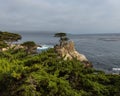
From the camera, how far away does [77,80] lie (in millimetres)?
21047

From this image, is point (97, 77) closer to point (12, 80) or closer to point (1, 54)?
point (12, 80)

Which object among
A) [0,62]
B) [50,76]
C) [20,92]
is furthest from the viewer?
[0,62]

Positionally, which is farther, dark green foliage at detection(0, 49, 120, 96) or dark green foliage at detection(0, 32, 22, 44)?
dark green foliage at detection(0, 32, 22, 44)

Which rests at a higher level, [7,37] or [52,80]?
[52,80]

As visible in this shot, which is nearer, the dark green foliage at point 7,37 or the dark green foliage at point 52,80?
the dark green foliage at point 52,80

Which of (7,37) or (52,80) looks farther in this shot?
(7,37)

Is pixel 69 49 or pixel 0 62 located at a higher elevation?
pixel 0 62

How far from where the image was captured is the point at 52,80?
19.6 metres

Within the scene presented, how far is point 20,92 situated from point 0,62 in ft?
16.4

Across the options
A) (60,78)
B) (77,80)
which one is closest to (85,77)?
(77,80)

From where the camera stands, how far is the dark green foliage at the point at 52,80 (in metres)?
18.8

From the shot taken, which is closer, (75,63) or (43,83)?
(43,83)

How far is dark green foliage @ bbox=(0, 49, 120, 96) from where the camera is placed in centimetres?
1884

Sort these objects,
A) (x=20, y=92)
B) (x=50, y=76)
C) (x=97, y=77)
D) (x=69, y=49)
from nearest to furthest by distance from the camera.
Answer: (x=20, y=92) → (x=50, y=76) → (x=97, y=77) → (x=69, y=49)
